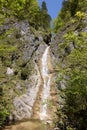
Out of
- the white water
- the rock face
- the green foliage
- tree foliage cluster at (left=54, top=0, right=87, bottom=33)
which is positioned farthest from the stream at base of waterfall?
tree foliage cluster at (left=54, top=0, right=87, bottom=33)

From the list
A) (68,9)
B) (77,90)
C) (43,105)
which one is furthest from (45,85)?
(68,9)

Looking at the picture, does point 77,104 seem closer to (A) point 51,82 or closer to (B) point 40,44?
(A) point 51,82

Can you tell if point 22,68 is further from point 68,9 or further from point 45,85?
point 68,9

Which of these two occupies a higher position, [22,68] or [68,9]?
[68,9]

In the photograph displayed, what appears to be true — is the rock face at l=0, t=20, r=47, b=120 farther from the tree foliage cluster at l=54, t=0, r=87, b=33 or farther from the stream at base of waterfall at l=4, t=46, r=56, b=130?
the tree foliage cluster at l=54, t=0, r=87, b=33

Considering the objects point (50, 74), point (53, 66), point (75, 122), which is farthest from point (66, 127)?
point (53, 66)

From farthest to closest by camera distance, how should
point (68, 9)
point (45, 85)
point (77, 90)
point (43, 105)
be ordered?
point (68, 9), point (45, 85), point (43, 105), point (77, 90)
